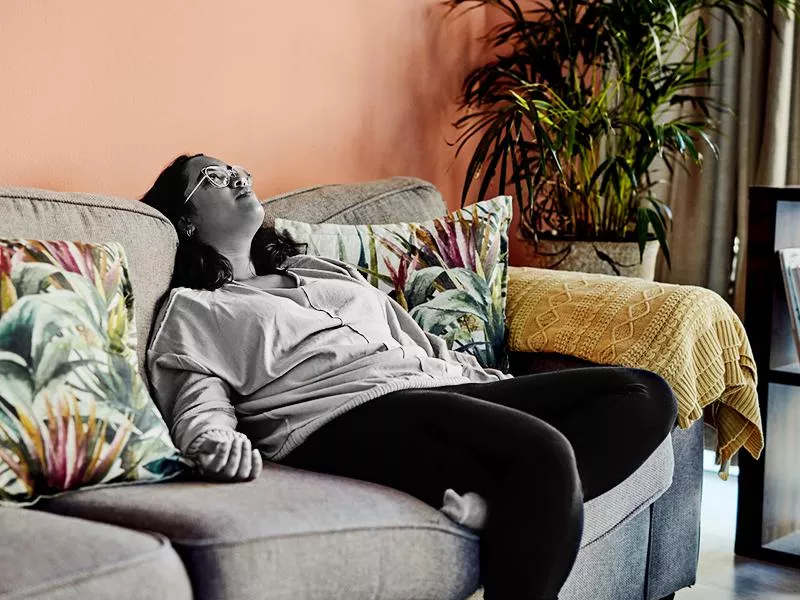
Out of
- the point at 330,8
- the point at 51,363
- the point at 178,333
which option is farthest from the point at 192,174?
the point at 330,8

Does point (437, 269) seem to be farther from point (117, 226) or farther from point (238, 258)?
point (117, 226)

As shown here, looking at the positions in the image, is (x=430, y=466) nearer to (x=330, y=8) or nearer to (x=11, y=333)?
(x=11, y=333)

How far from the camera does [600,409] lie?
5.63 feet

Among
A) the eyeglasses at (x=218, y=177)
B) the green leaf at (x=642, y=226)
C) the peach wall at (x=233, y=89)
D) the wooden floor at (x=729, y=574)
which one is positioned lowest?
the wooden floor at (x=729, y=574)

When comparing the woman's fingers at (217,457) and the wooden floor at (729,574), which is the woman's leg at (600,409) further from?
the wooden floor at (729,574)

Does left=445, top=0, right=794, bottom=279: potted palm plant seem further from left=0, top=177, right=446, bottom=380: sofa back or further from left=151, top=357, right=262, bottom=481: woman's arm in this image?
left=151, top=357, right=262, bottom=481: woman's arm

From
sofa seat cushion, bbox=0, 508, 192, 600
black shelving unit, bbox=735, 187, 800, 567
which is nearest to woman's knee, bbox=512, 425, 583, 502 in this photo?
Result: sofa seat cushion, bbox=0, 508, 192, 600

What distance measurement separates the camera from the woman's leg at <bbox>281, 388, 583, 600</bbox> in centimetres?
145

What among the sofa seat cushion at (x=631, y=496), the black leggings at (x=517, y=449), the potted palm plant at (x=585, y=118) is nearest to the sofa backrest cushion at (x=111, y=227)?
the black leggings at (x=517, y=449)

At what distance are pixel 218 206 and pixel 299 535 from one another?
2.67 ft

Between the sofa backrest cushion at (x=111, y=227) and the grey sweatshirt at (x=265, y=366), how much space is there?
44mm

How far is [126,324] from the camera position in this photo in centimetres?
166

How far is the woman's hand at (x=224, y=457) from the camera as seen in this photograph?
1.53 metres

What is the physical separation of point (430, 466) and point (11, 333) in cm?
63
